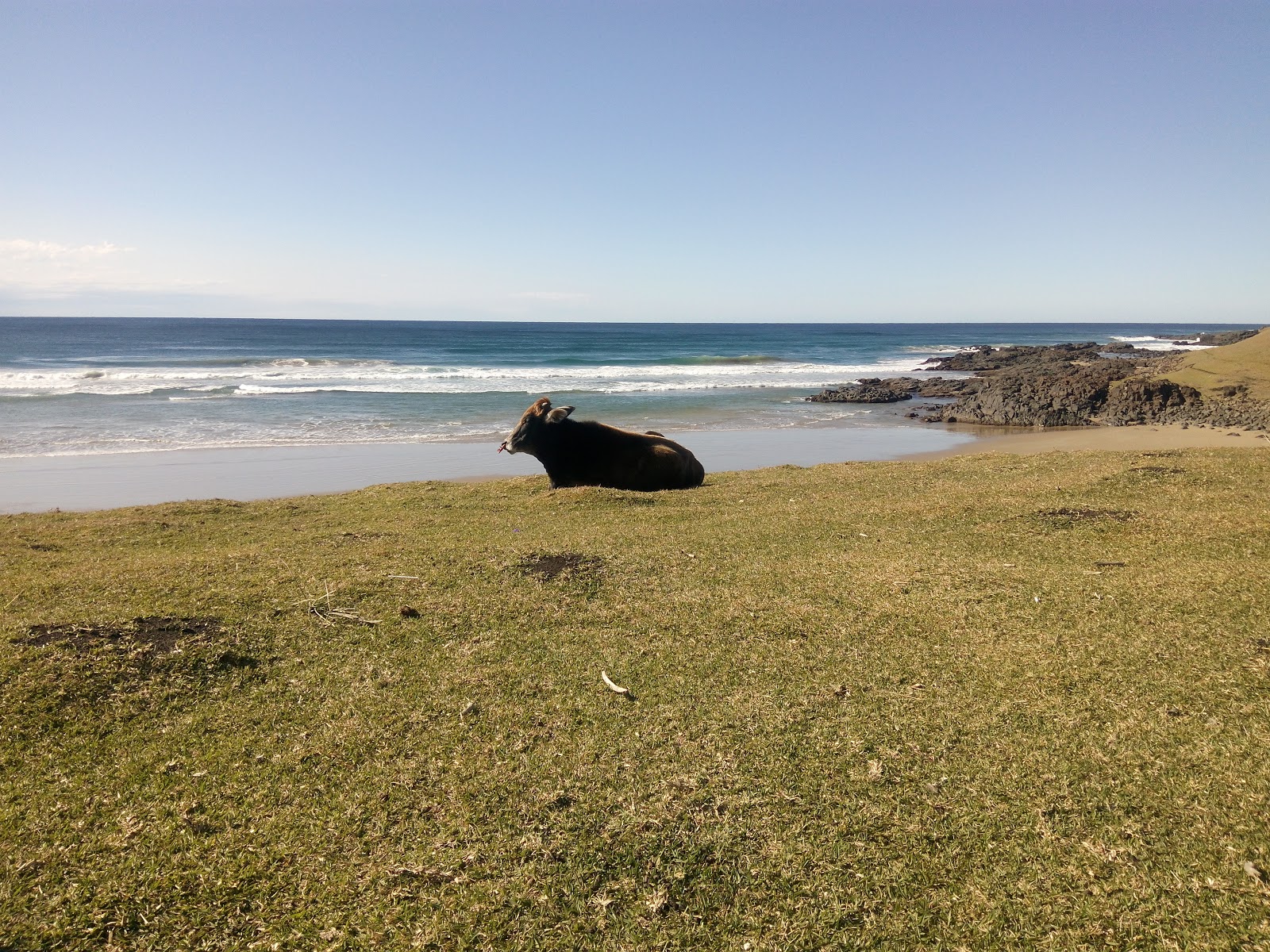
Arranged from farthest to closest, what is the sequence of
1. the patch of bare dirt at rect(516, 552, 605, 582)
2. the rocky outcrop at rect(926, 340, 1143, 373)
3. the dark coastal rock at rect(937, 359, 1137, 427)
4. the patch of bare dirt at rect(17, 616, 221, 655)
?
the rocky outcrop at rect(926, 340, 1143, 373) → the dark coastal rock at rect(937, 359, 1137, 427) → the patch of bare dirt at rect(516, 552, 605, 582) → the patch of bare dirt at rect(17, 616, 221, 655)

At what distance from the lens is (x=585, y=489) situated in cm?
1223

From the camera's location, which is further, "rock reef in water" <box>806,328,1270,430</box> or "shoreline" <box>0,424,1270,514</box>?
"rock reef in water" <box>806,328,1270,430</box>

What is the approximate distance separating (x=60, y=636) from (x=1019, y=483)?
40.1ft

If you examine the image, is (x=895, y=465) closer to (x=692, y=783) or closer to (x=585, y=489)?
(x=585, y=489)

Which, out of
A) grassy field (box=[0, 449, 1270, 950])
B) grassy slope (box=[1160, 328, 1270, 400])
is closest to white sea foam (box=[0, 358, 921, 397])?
grassy slope (box=[1160, 328, 1270, 400])

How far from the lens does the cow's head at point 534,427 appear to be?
1288 centimetres

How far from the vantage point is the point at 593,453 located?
13.4 m

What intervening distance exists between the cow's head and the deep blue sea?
44.5 feet

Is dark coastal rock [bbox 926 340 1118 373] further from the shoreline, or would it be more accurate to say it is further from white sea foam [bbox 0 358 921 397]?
the shoreline

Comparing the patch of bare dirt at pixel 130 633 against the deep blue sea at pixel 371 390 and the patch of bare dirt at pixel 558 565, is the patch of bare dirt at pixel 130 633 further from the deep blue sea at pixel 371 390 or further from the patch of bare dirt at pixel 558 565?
the deep blue sea at pixel 371 390

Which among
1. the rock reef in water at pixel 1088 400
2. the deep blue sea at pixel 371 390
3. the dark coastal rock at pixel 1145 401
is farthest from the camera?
the dark coastal rock at pixel 1145 401

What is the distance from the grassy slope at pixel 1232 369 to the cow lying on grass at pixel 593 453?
28074mm

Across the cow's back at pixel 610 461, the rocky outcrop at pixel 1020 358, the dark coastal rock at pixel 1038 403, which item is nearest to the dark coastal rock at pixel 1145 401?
the dark coastal rock at pixel 1038 403

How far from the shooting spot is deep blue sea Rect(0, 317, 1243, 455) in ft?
91.9
